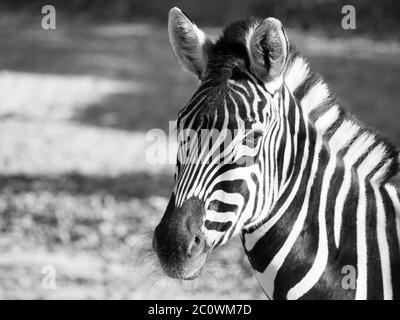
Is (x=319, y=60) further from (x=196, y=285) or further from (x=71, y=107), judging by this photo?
(x=196, y=285)

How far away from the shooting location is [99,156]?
10875 mm

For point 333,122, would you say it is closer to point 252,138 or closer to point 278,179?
point 278,179

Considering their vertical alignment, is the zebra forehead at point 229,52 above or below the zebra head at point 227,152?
above

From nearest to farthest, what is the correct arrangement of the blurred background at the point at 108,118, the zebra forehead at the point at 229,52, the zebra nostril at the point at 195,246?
the zebra nostril at the point at 195,246 < the zebra forehead at the point at 229,52 < the blurred background at the point at 108,118

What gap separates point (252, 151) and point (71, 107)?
11.5 meters

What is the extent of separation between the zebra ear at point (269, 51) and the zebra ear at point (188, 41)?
11.9 inches

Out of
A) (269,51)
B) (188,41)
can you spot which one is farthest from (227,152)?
(188,41)

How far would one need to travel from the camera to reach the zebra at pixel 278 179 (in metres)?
2.84


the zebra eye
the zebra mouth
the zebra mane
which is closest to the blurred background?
the zebra mouth

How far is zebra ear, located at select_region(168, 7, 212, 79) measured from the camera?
311cm

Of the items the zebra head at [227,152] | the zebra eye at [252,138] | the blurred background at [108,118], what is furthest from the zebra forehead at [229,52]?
the blurred background at [108,118]

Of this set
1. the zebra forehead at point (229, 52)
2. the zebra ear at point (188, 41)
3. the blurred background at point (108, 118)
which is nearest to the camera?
the zebra forehead at point (229, 52)

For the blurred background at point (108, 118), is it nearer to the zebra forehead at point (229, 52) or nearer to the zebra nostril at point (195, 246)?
the zebra nostril at point (195, 246)

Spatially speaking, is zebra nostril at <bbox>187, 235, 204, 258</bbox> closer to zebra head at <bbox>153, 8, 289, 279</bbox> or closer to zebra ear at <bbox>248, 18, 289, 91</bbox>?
zebra head at <bbox>153, 8, 289, 279</bbox>
